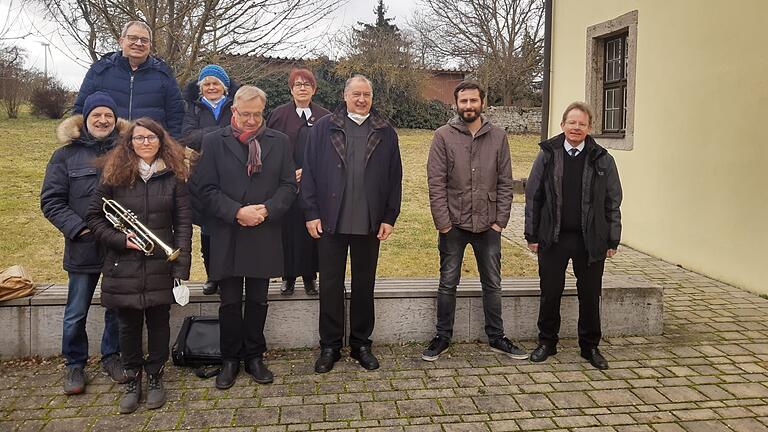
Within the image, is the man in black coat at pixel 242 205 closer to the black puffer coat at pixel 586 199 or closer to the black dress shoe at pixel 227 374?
the black dress shoe at pixel 227 374

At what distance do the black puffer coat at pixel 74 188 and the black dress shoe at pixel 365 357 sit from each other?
184cm

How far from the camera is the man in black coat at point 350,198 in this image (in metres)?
4.36

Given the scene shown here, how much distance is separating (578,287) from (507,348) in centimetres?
70

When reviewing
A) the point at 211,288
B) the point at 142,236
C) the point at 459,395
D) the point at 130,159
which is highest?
the point at 130,159

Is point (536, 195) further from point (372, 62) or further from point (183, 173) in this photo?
point (372, 62)

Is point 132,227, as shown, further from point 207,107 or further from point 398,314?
point 398,314

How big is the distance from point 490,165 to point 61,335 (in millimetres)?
3336

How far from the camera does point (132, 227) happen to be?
3.82 metres

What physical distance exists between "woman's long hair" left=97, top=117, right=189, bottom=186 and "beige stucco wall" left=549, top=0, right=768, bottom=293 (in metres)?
5.78

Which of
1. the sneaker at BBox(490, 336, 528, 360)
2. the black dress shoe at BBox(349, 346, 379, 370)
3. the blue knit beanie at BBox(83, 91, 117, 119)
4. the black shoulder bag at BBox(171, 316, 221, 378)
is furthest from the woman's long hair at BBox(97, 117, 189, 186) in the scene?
the sneaker at BBox(490, 336, 528, 360)

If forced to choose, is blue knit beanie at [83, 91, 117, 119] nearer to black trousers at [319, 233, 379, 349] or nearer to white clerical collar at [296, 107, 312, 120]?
white clerical collar at [296, 107, 312, 120]

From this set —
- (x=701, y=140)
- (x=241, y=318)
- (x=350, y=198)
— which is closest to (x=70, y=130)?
(x=241, y=318)

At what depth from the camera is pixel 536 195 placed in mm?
4594

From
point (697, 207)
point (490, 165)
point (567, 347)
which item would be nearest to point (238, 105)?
point (490, 165)
